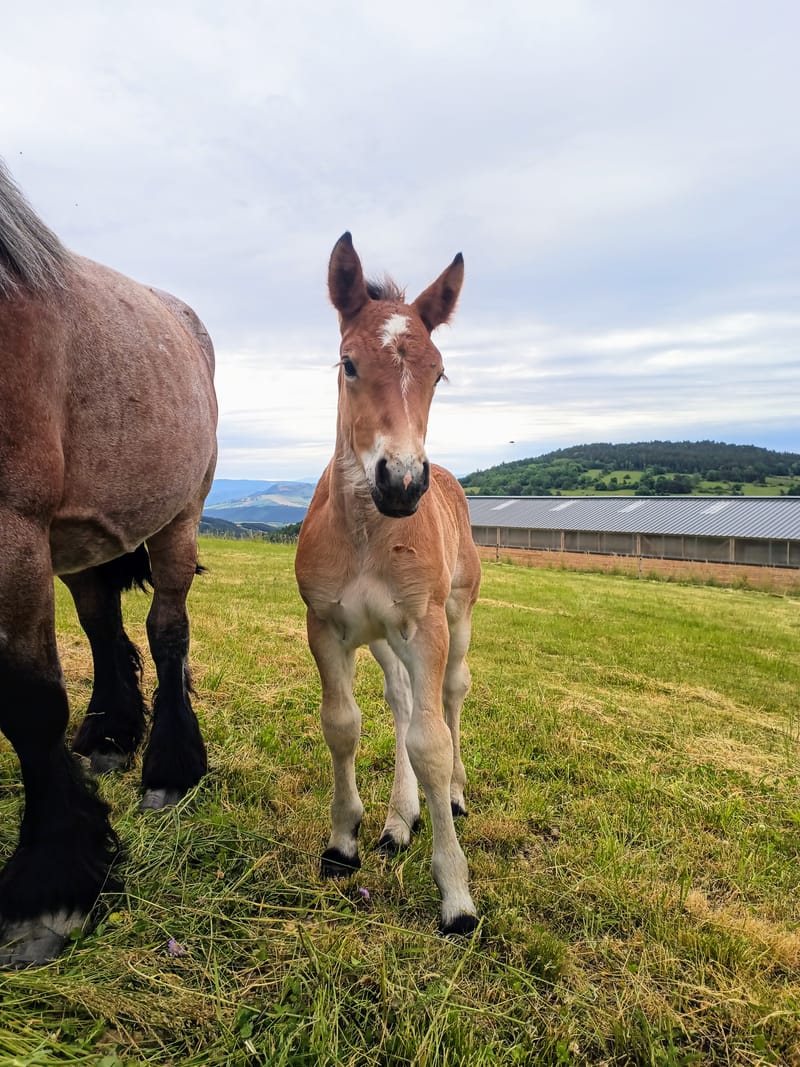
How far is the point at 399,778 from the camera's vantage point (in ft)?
10.9

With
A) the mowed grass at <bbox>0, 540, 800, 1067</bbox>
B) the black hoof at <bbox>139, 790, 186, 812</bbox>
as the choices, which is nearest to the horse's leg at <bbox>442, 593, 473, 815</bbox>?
the mowed grass at <bbox>0, 540, 800, 1067</bbox>

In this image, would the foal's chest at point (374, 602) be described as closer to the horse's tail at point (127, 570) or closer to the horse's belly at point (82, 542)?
the horse's belly at point (82, 542)

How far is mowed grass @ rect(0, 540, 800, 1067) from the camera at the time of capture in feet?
6.26

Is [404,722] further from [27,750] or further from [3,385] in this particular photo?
[3,385]

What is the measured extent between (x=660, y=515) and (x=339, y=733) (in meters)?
35.3

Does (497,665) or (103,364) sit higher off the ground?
(103,364)

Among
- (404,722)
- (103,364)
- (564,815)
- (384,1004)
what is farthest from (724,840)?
(103,364)

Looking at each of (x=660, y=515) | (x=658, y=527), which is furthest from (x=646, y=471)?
(x=658, y=527)

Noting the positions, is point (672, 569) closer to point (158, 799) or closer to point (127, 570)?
point (127, 570)

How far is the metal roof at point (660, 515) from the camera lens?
98.9 feet

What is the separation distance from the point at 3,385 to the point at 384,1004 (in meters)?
2.45

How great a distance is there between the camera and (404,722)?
3.42 metres

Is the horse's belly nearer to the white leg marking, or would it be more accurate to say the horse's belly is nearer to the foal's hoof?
the white leg marking

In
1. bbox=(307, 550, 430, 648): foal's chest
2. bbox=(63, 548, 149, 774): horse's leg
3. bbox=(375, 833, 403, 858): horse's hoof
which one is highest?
bbox=(307, 550, 430, 648): foal's chest
